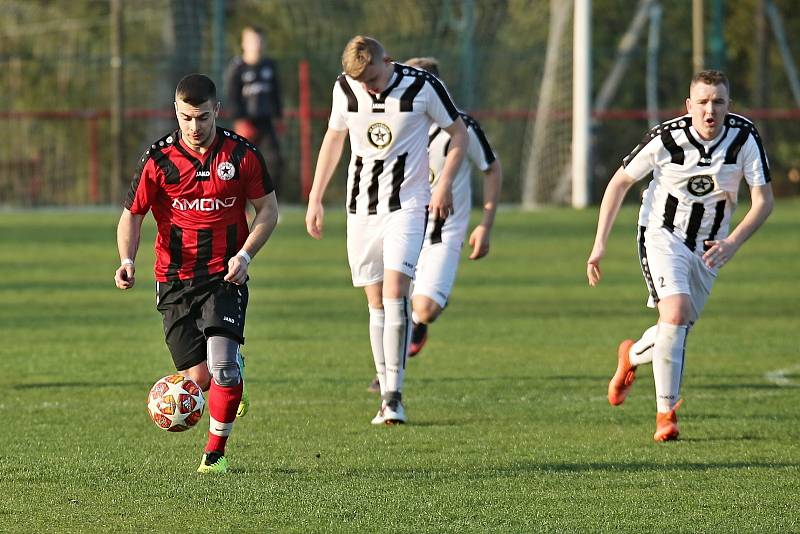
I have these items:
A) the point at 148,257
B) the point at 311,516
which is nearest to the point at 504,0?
the point at 148,257

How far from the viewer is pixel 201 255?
7.36m

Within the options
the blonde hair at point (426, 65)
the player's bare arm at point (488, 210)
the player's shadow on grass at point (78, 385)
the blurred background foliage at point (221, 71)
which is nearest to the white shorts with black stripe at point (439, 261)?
the player's bare arm at point (488, 210)

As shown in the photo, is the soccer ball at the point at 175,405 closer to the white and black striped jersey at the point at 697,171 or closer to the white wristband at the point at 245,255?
the white wristband at the point at 245,255

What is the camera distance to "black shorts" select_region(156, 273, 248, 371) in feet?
23.6

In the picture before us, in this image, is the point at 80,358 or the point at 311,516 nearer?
the point at 311,516

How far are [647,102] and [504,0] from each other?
6045mm

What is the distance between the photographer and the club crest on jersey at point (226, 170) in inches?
286

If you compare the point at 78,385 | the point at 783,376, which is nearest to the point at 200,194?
the point at 78,385

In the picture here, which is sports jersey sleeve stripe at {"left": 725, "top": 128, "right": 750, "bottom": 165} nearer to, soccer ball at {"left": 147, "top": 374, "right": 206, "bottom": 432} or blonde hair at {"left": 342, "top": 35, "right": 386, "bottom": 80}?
blonde hair at {"left": 342, "top": 35, "right": 386, "bottom": 80}

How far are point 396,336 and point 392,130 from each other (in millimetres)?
1092

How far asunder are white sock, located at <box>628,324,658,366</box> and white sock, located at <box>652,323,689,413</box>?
14.8 inches

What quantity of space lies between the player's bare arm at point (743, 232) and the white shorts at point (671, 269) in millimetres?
170

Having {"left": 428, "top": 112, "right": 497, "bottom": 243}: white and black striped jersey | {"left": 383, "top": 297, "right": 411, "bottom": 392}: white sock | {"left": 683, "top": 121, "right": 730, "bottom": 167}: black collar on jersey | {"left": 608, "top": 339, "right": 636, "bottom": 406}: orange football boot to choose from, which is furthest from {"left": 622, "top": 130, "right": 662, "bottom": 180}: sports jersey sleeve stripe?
{"left": 428, "top": 112, "right": 497, "bottom": 243}: white and black striped jersey

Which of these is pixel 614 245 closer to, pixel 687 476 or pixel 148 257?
pixel 148 257
